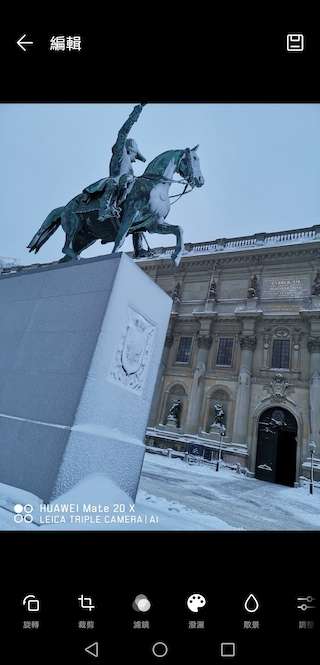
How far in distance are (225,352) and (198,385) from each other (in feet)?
9.19

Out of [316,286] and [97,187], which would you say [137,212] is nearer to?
[97,187]

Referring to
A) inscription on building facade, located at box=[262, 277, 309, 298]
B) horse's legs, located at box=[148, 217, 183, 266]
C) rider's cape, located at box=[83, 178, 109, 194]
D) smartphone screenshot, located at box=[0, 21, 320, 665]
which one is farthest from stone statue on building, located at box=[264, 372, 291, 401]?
rider's cape, located at box=[83, 178, 109, 194]

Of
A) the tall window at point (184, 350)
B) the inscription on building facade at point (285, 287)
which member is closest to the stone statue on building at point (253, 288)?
the inscription on building facade at point (285, 287)

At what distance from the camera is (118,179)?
549cm

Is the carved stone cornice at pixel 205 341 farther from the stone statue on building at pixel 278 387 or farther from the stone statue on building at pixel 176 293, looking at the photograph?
the stone statue on building at pixel 278 387

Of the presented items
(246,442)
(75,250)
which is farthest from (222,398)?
(75,250)
